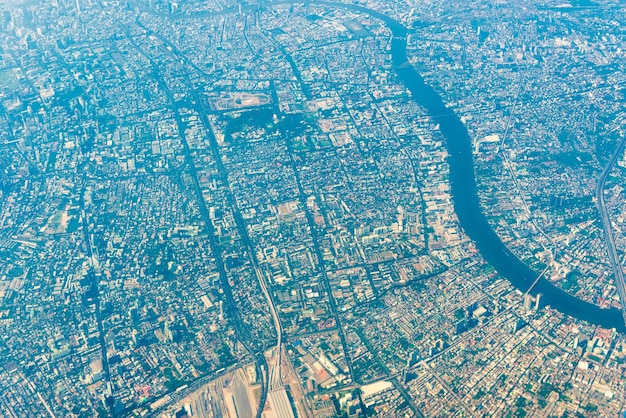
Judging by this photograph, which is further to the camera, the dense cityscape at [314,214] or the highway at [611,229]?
the highway at [611,229]

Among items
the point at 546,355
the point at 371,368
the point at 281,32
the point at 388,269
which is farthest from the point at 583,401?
the point at 281,32

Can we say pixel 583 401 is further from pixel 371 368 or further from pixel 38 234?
pixel 38 234

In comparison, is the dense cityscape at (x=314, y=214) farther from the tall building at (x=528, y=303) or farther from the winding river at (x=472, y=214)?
the tall building at (x=528, y=303)

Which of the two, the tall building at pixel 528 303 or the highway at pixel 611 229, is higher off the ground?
the highway at pixel 611 229

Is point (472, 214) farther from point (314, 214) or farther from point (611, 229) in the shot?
point (314, 214)

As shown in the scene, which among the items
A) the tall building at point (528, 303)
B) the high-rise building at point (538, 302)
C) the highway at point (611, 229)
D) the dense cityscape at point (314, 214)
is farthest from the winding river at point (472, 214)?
the highway at point (611, 229)

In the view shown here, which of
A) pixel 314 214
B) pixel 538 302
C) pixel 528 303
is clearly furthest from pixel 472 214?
pixel 314 214

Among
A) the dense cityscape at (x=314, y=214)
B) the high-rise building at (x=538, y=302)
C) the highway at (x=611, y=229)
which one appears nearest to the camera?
the dense cityscape at (x=314, y=214)
